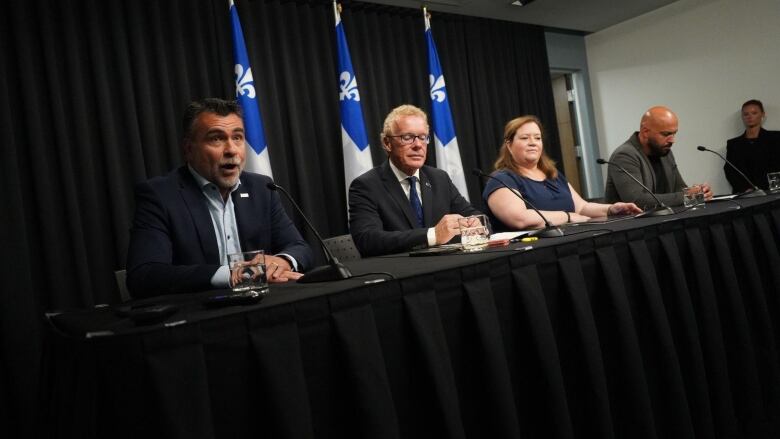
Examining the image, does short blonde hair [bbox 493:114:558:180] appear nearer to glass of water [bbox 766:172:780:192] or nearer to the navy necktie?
the navy necktie

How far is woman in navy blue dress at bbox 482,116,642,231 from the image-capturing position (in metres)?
2.78

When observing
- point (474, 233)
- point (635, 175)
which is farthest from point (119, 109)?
point (635, 175)

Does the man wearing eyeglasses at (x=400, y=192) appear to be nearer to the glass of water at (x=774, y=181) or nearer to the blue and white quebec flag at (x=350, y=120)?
the blue and white quebec flag at (x=350, y=120)

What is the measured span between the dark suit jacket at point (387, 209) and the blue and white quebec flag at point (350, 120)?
125 cm

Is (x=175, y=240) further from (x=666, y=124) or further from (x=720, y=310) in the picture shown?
(x=666, y=124)

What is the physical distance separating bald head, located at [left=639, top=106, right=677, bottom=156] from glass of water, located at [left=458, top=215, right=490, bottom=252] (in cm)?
209

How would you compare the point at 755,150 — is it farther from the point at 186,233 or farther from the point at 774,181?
the point at 186,233

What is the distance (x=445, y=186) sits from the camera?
282cm

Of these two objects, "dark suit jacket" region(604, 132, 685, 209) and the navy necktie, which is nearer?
the navy necktie

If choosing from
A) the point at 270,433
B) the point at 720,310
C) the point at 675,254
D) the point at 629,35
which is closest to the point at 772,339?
the point at 720,310

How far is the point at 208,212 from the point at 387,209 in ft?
2.90

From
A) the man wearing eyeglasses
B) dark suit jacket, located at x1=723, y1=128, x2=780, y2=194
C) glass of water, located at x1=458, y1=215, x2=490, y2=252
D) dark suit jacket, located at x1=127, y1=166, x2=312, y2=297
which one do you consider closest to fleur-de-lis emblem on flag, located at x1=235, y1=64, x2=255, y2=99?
the man wearing eyeglasses

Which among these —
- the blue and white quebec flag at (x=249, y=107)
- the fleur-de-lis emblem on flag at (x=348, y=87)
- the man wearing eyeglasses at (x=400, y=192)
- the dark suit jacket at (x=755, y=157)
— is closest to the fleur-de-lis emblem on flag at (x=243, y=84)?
the blue and white quebec flag at (x=249, y=107)

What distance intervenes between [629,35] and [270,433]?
6.20 m
